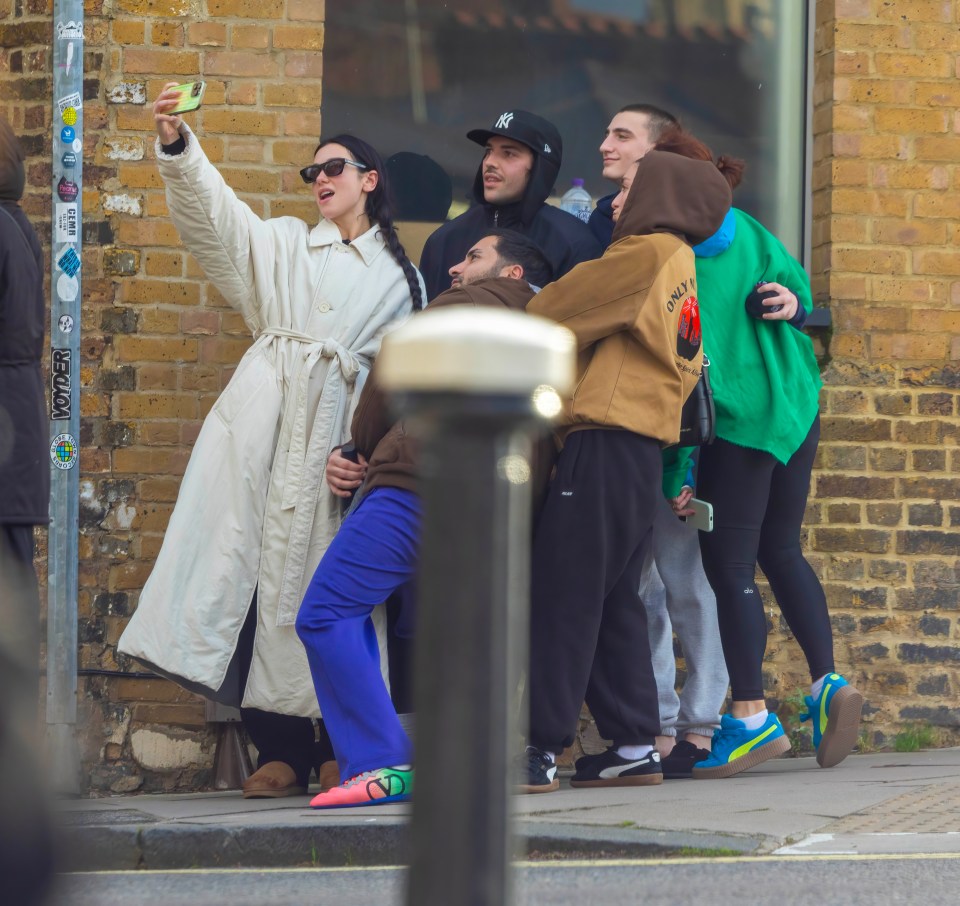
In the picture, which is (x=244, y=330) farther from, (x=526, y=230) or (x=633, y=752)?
(x=633, y=752)

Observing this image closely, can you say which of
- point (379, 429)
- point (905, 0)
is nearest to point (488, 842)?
point (379, 429)

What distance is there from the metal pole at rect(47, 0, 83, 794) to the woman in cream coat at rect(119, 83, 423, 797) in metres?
0.64

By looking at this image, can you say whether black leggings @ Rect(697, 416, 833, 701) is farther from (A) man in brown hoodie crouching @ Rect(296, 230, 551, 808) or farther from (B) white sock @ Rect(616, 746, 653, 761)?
(A) man in brown hoodie crouching @ Rect(296, 230, 551, 808)

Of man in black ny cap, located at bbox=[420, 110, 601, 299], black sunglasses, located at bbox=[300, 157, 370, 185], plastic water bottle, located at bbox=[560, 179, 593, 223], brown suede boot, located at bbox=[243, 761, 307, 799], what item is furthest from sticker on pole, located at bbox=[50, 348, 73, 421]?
plastic water bottle, located at bbox=[560, 179, 593, 223]

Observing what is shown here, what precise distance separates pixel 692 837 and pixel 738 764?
1.54 meters

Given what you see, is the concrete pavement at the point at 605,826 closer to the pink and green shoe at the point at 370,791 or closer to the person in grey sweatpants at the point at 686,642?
the pink and green shoe at the point at 370,791

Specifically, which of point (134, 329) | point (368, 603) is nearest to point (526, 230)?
point (134, 329)

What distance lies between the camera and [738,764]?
5.65 meters

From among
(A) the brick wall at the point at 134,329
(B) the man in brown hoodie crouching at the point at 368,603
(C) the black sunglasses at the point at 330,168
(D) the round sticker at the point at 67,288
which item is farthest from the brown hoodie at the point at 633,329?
(D) the round sticker at the point at 67,288

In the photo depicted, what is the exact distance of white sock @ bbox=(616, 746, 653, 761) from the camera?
5395 mm

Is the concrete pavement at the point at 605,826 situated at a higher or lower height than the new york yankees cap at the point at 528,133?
lower

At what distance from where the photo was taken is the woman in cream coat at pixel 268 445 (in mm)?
5527

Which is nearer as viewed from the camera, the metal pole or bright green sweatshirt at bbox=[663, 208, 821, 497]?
bright green sweatshirt at bbox=[663, 208, 821, 497]

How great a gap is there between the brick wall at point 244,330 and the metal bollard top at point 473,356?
4.82 metres
